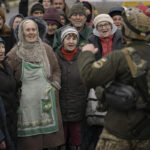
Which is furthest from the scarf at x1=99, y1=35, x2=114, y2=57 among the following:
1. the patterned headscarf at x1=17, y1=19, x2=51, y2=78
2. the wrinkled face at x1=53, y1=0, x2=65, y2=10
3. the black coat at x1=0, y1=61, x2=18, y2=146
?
the wrinkled face at x1=53, y1=0, x2=65, y2=10

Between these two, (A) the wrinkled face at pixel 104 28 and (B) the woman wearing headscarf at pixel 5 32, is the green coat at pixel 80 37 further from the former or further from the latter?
(B) the woman wearing headscarf at pixel 5 32

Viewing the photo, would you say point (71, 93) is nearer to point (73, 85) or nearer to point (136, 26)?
point (73, 85)

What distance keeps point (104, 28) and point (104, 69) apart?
200 centimetres

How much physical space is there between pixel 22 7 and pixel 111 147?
5.40m

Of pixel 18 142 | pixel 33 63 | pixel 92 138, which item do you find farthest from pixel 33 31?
pixel 92 138

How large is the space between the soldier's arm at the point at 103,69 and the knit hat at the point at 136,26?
26cm

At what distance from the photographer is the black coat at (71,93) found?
4.34 metres

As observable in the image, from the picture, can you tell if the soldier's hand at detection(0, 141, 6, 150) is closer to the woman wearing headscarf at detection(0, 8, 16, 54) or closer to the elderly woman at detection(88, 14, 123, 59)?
the elderly woman at detection(88, 14, 123, 59)

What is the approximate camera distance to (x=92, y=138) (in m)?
4.57

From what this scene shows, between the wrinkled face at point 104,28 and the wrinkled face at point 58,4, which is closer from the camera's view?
the wrinkled face at point 104,28

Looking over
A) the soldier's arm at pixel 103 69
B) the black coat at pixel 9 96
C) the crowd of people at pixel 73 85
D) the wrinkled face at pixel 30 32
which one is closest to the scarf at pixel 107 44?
the crowd of people at pixel 73 85

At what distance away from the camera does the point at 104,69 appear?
2.53m

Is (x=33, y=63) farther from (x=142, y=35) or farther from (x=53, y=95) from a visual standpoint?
(x=142, y=35)

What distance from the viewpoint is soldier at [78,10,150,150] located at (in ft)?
8.30
